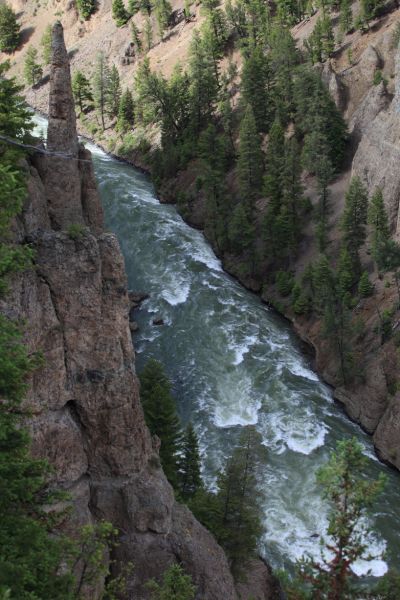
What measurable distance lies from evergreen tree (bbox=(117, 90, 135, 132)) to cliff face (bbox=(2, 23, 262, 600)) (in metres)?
78.2

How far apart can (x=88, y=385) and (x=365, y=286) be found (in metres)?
35.9

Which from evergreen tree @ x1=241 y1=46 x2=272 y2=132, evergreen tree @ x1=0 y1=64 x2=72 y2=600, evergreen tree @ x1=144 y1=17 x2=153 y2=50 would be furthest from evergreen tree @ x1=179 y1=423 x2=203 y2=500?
evergreen tree @ x1=144 y1=17 x2=153 y2=50

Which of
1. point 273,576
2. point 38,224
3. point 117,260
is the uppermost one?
point 38,224

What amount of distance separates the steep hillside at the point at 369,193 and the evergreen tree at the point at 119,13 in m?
22.6

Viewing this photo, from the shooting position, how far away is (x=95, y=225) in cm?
3108

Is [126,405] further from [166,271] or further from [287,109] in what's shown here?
[287,109]

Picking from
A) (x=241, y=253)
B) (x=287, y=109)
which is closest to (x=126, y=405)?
(x=241, y=253)

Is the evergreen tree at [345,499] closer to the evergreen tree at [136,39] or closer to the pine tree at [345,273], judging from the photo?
the pine tree at [345,273]

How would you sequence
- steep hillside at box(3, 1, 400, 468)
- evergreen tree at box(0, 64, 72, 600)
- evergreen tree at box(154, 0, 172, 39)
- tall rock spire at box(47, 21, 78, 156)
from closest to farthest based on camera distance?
evergreen tree at box(0, 64, 72, 600), tall rock spire at box(47, 21, 78, 156), steep hillside at box(3, 1, 400, 468), evergreen tree at box(154, 0, 172, 39)

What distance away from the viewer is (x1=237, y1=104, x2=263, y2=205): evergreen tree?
7256 cm

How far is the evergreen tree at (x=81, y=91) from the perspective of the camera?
11506cm

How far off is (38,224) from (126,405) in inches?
334

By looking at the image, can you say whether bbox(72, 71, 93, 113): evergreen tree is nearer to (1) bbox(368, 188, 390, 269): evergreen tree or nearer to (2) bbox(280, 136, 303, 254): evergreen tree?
(2) bbox(280, 136, 303, 254): evergreen tree

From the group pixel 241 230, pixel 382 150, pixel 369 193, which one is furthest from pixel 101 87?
pixel 369 193
